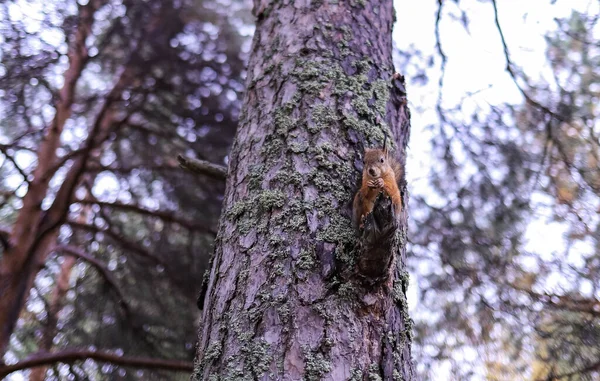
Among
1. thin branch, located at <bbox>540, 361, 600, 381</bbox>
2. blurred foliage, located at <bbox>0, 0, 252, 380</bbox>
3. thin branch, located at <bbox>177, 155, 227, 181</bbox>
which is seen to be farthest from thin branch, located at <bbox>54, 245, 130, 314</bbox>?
thin branch, located at <bbox>540, 361, 600, 381</bbox>

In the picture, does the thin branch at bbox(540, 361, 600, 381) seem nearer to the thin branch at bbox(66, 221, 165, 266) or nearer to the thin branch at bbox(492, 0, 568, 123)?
the thin branch at bbox(492, 0, 568, 123)

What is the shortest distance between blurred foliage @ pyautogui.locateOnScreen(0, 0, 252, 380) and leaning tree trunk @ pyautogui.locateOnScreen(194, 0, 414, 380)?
2306 mm

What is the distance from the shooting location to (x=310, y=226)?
143 centimetres

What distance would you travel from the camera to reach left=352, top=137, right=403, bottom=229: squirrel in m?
1.42

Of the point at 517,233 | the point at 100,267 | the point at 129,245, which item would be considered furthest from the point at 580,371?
the point at 100,267

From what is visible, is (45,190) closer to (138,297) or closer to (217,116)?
(138,297)

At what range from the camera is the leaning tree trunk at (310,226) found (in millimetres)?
1262

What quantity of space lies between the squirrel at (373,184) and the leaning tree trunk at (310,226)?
0.05 meters

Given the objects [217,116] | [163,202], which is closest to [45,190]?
[163,202]

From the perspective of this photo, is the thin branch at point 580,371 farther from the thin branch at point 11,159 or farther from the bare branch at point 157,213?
the thin branch at point 11,159

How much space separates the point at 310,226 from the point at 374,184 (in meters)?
0.22

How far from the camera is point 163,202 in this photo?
4848 millimetres

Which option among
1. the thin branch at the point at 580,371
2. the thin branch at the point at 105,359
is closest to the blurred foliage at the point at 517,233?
the thin branch at the point at 580,371

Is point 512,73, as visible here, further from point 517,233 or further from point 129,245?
point 129,245
